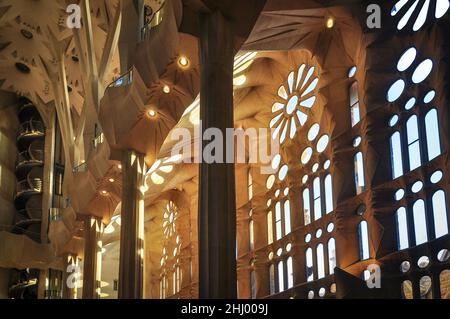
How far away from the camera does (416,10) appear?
17.8m

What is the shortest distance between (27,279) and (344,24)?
26.7 meters

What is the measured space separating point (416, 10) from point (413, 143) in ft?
11.6

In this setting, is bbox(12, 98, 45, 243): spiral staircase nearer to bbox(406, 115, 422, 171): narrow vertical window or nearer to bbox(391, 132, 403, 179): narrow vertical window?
bbox(391, 132, 403, 179): narrow vertical window

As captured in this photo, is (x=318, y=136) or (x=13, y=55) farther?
(x=13, y=55)

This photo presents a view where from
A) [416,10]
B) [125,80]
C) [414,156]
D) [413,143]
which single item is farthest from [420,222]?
[125,80]

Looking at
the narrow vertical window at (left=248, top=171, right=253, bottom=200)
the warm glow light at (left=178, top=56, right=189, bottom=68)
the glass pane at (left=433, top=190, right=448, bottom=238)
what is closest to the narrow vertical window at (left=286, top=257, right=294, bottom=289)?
the narrow vertical window at (left=248, top=171, right=253, bottom=200)

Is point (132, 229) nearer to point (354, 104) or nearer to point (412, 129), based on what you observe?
point (354, 104)

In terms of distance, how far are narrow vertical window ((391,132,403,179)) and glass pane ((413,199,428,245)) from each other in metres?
1.24

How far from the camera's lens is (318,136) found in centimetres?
2298

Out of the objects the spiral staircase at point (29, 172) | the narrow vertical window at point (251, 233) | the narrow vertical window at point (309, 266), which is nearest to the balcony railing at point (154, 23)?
the narrow vertical window at point (309, 266)
